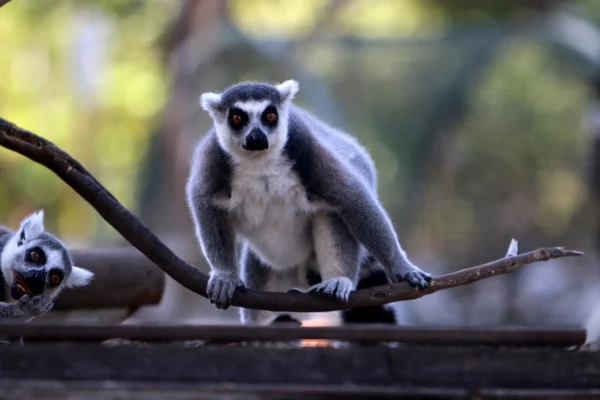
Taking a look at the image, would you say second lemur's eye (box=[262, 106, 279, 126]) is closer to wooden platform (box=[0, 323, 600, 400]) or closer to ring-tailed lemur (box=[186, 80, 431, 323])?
ring-tailed lemur (box=[186, 80, 431, 323])

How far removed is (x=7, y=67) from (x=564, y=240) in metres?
14.4

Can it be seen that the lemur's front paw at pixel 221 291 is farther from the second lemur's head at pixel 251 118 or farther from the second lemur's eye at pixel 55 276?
the second lemur's eye at pixel 55 276

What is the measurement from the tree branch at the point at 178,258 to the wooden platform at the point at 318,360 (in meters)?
1.08

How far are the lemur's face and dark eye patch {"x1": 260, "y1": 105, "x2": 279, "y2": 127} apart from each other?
1.28m

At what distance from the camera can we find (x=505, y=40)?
1366 centimetres

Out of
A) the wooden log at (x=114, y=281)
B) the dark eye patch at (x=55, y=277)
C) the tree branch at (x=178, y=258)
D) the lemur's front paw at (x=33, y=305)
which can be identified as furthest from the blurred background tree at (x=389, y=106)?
the lemur's front paw at (x=33, y=305)

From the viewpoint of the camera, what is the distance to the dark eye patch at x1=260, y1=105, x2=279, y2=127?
491cm

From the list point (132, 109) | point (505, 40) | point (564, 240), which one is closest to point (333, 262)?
point (505, 40)

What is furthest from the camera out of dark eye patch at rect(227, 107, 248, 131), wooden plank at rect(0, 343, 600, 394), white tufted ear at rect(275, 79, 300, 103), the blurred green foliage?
the blurred green foliage

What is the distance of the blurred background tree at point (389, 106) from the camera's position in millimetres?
12742

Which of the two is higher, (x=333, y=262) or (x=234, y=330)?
(x=333, y=262)

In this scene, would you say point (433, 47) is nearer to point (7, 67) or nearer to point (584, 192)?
point (584, 192)

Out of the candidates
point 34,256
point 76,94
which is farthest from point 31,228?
point 76,94

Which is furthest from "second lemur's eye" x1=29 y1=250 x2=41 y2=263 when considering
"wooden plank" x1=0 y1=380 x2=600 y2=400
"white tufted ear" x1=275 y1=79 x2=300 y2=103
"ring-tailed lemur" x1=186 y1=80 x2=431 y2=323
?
"wooden plank" x1=0 y1=380 x2=600 y2=400
